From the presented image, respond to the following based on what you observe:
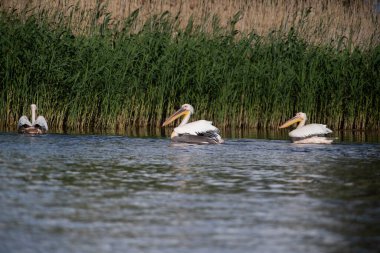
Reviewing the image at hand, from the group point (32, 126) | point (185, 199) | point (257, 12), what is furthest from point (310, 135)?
point (257, 12)

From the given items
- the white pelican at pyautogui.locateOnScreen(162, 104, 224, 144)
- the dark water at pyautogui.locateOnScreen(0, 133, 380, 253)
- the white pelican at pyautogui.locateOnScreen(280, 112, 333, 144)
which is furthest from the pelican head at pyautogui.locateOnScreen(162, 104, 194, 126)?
the dark water at pyautogui.locateOnScreen(0, 133, 380, 253)

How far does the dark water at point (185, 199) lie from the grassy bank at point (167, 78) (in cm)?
364

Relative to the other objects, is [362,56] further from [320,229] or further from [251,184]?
[320,229]

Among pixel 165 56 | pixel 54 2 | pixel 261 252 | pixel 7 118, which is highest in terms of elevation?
pixel 54 2

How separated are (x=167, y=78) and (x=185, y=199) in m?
9.76

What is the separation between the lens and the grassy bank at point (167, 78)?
1670 cm

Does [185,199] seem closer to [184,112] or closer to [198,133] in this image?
[198,133]

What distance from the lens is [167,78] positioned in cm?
1784

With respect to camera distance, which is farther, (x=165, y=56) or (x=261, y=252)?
(x=165, y=56)

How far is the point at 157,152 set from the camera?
12.7 m

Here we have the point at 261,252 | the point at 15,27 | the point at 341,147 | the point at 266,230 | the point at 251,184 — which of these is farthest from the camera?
the point at 15,27

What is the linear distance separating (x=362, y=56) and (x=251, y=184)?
10.6 m

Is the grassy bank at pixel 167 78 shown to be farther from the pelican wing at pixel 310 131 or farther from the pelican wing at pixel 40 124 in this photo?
the pelican wing at pixel 310 131

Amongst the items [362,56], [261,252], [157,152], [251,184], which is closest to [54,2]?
[362,56]
